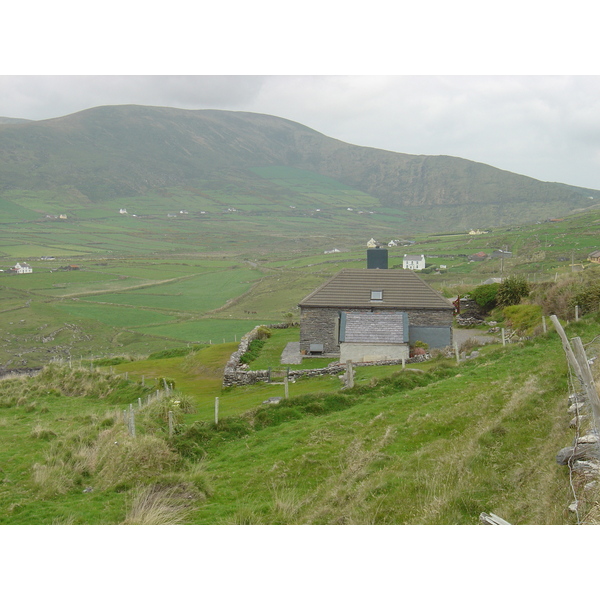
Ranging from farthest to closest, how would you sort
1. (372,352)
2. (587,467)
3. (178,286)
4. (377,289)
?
(178,286) → (377,289) → (372,352) → (587,467)

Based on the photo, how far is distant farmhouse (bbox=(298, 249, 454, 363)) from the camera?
2898 cm

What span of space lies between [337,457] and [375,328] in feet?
59.8

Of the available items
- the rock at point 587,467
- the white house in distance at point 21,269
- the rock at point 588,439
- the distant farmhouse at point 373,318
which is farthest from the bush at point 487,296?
the white house in distance at point 21,269

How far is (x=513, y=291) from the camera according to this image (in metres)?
37.3

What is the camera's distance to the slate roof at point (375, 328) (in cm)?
2909

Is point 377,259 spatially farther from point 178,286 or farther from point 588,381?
point 178,286

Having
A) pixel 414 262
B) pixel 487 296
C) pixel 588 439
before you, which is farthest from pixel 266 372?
pixel 414 262

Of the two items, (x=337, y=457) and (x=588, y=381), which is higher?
(x=588, y=381)

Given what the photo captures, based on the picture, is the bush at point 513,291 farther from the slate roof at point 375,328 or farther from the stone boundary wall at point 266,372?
the stone boundary wall at point 266,372

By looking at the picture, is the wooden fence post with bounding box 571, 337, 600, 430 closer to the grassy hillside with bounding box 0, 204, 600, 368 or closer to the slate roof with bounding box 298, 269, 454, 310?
the slate roof with bounding box 298, 269, 454, 310

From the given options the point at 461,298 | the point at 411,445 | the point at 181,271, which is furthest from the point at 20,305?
the point at 411,445

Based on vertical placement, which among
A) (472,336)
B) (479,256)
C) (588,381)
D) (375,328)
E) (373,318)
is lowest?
(472,336)

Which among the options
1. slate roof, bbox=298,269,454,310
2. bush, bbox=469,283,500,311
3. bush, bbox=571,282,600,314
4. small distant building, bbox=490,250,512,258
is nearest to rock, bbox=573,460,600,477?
bush, bbox=571,282,600,314

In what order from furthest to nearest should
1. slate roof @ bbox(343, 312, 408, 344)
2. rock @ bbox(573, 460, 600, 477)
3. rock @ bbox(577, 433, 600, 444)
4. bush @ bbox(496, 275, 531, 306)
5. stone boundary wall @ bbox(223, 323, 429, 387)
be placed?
bush @ bbox(496, 275, 531, 306) < slate roof @ bbox(343, 312, 408, 344) < stone boundary wall @ bbox(223, 323, 429, 387) < rock @ bbox(577, 433, 600, 444) < rock @ bbox(573, 460, 600, 477)
